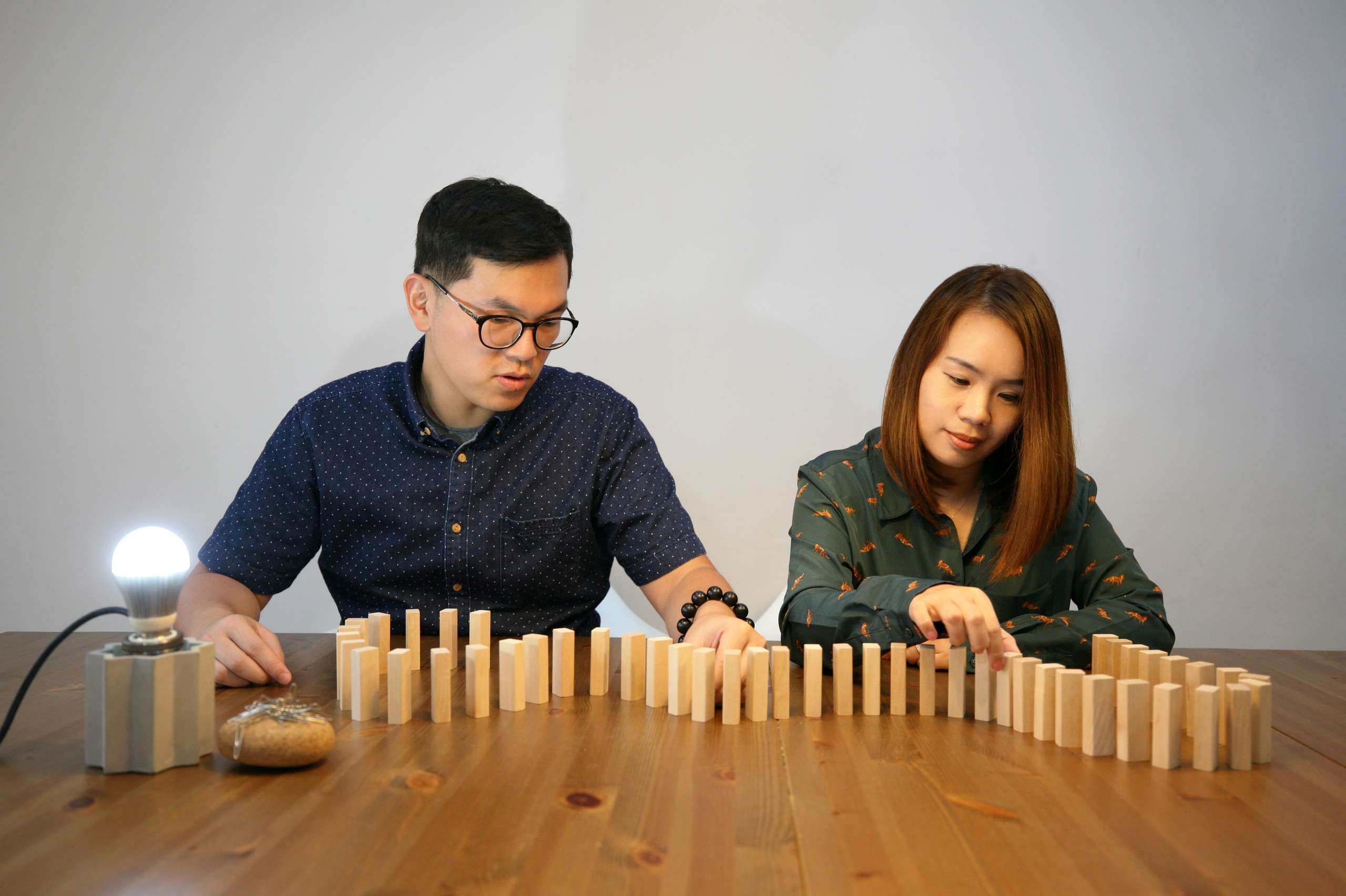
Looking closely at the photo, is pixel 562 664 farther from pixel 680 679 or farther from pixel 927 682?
pixel 927 682

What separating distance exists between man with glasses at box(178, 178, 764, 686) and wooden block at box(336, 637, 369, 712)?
689 millimetres

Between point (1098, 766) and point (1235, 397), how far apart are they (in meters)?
2.68

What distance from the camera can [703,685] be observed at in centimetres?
140

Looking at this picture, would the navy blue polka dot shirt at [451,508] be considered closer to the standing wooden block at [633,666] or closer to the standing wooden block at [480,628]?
the standing wooden block at [480,628]

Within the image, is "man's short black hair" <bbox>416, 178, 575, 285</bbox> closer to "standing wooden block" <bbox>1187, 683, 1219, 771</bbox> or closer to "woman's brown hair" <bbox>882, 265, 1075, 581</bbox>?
→ "woman's brown hair" <bbox>882, 265, 1075, 581</bbox>

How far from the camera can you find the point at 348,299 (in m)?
3.45

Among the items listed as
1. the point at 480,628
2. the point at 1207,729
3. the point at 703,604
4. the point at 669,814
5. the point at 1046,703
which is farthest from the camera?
the point at 703,604

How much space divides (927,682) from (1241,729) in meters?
0.40

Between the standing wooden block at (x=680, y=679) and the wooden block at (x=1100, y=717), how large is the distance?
492mm

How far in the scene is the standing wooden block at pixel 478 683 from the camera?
1.39 m

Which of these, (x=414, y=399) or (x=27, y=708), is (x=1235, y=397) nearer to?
(x=414, y=399)

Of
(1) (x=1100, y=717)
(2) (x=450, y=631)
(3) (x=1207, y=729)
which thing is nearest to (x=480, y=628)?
(2) (x=450, y=631)

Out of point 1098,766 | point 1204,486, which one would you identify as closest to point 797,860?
→ point 1098,766

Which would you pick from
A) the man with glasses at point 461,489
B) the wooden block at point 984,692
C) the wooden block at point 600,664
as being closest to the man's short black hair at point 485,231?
the man with glasses at point 461,489
